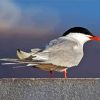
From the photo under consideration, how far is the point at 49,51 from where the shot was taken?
4.71m

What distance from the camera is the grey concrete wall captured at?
11.1 ft

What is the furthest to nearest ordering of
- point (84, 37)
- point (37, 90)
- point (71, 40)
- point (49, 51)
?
point (84, 37) < point (71, 40) < point (49, 51) < point (37, 90)

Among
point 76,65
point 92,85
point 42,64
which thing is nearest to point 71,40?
point 76,65

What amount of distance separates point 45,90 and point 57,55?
1378mm

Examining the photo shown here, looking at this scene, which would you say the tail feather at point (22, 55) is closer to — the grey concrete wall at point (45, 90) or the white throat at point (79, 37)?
the grey concrete wall at point (45, 90)

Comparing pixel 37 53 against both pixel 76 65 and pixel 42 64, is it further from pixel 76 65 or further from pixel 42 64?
pixel 76 65

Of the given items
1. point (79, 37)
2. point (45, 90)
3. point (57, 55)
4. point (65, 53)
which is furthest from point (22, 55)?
point (79, 37)

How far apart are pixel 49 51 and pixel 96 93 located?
4.62ft

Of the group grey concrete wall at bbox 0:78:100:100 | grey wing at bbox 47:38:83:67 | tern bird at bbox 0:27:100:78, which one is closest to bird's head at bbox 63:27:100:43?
tern bird at bbox 0:27:100:78

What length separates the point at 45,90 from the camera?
3395mm

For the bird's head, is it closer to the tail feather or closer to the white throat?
the white throat

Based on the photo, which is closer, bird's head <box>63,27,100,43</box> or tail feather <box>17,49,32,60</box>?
tail feather <box>17,49,32,60</box>

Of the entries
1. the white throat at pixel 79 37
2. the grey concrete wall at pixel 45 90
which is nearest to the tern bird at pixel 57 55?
the white throat at pixel 79 37

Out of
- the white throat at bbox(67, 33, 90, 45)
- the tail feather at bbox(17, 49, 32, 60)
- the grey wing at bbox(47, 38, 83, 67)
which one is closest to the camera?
the tail feather at bbox(17, 49, 32, 60)
